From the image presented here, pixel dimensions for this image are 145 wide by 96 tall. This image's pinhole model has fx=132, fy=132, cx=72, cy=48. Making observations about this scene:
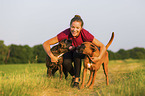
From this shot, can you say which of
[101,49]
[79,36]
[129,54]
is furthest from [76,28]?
[129,54]

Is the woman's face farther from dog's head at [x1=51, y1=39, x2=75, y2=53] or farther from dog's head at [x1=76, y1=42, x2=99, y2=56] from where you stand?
dog's head at [x1=76, y1=42, x2=99, y2=56]

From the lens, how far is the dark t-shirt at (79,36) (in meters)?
4.04

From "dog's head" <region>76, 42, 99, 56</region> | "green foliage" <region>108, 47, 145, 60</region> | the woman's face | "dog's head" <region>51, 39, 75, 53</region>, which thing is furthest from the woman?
"green foliage" <region>108, 47, 145, 60</region>

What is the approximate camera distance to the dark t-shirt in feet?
13.3

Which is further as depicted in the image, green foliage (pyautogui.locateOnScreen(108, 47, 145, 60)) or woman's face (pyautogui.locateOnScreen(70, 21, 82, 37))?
green foliage (pyautogui.locateOnScreen(108, 47, 145, 60))

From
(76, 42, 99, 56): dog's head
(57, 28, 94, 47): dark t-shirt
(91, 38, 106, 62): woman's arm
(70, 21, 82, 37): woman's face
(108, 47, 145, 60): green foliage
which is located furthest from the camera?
(108, 47, 145, 60): green foliage

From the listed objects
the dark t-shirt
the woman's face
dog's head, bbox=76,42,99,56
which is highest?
the woman's face

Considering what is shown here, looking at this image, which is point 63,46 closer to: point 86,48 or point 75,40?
point 75,40

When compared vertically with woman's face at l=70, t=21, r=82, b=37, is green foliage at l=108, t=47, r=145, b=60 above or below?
below

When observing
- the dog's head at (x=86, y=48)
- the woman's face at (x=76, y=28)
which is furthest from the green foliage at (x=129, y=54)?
the dog's head at (x=86, y=48)

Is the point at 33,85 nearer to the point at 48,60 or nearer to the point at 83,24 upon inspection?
the point at 48,60

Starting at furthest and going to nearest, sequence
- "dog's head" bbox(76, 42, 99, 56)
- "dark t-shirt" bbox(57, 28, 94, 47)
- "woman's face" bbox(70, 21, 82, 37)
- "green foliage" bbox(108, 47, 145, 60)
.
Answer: "green foliage" bbox(108, 47, 145, 60) < "dark t-shirt" bbox(57, 28, 94, 47) < "woman's face" bbox(70, 21, 82, 37) < "dog's head" bbox(76, 42, 99, 56)

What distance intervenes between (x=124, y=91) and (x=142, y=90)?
0.36 meters

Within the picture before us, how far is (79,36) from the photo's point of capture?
4.12 meters
